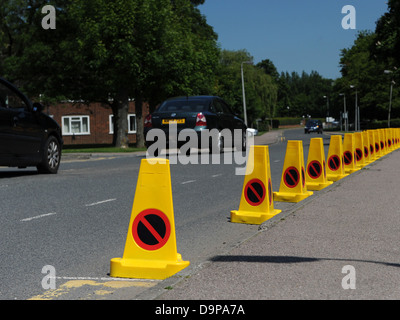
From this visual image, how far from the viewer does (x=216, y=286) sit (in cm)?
400

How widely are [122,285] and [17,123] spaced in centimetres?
787

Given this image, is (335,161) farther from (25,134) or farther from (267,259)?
(267,259)

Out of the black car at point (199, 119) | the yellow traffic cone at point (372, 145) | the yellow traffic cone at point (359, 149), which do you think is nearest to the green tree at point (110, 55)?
the black car at point (199, 119)

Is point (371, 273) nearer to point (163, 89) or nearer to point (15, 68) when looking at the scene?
point (163, 89)

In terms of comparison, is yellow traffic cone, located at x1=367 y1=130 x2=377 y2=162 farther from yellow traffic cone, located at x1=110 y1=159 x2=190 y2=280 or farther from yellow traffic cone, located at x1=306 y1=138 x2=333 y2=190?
yellow traffic cone, located at x1=110 y1=159 x2=190 y2=280

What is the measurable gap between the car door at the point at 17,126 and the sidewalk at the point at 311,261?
6024 mm

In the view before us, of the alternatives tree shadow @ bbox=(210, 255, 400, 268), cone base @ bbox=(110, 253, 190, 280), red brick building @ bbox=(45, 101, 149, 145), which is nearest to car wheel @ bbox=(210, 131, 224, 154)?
tree shadow @ bbox=(210, 255, 400, 268)

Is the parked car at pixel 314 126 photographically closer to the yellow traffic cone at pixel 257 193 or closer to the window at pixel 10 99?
the window at pixel 10 99

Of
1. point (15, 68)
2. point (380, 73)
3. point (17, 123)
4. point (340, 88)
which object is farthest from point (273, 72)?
point (17, 123)

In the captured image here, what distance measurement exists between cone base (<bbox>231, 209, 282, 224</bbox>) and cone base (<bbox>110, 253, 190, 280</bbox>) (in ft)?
8.53

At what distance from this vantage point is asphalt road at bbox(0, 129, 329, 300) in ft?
14.7

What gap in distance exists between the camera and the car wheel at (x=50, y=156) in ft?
41.1

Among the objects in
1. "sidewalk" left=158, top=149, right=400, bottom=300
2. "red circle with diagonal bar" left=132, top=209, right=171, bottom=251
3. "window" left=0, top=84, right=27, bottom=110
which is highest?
"window" left=0, top=84, right=27, bottom=110

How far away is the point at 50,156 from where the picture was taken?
1276 cm
